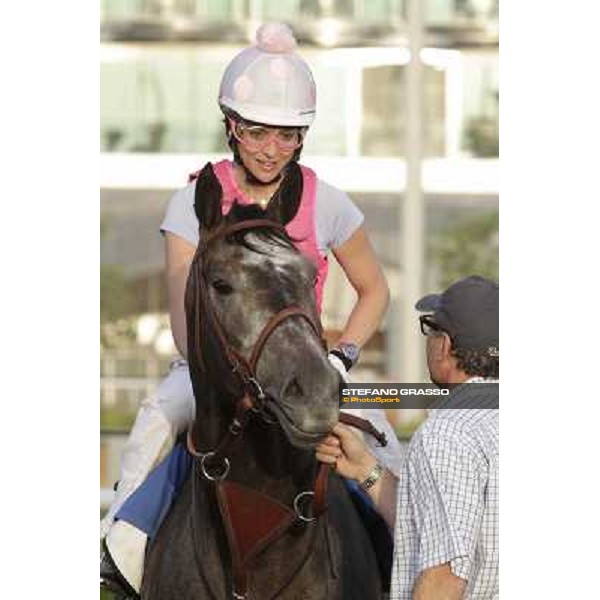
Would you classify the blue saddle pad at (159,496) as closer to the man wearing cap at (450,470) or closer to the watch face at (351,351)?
the man wearing cap at (450,470)

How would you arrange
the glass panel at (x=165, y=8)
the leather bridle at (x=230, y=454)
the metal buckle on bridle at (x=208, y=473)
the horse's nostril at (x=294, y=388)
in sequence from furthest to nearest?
the glass panel at (x=165, y=8)
the metal buckle on bridle at (x=208, y=473)
the leather bridle at (x=230, y=454)
the horse's nostril at (x=294, y=388)

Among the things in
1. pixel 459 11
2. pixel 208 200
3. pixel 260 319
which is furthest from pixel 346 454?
pixel 459 11

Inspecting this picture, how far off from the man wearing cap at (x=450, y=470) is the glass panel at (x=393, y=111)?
574 millimetres

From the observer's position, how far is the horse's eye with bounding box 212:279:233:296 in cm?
448

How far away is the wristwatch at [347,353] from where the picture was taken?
15.6 feet

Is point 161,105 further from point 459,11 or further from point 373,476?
point 373,476

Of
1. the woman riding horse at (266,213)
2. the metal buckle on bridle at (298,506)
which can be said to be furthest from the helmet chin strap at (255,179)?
the metal buckle on bridle at (298,506)

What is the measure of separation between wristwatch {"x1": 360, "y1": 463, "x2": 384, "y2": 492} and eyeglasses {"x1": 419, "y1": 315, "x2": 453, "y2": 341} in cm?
41

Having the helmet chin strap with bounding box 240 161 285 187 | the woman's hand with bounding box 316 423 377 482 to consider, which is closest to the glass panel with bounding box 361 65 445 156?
the helmet chin strap with bounding box 240 161 285 187
